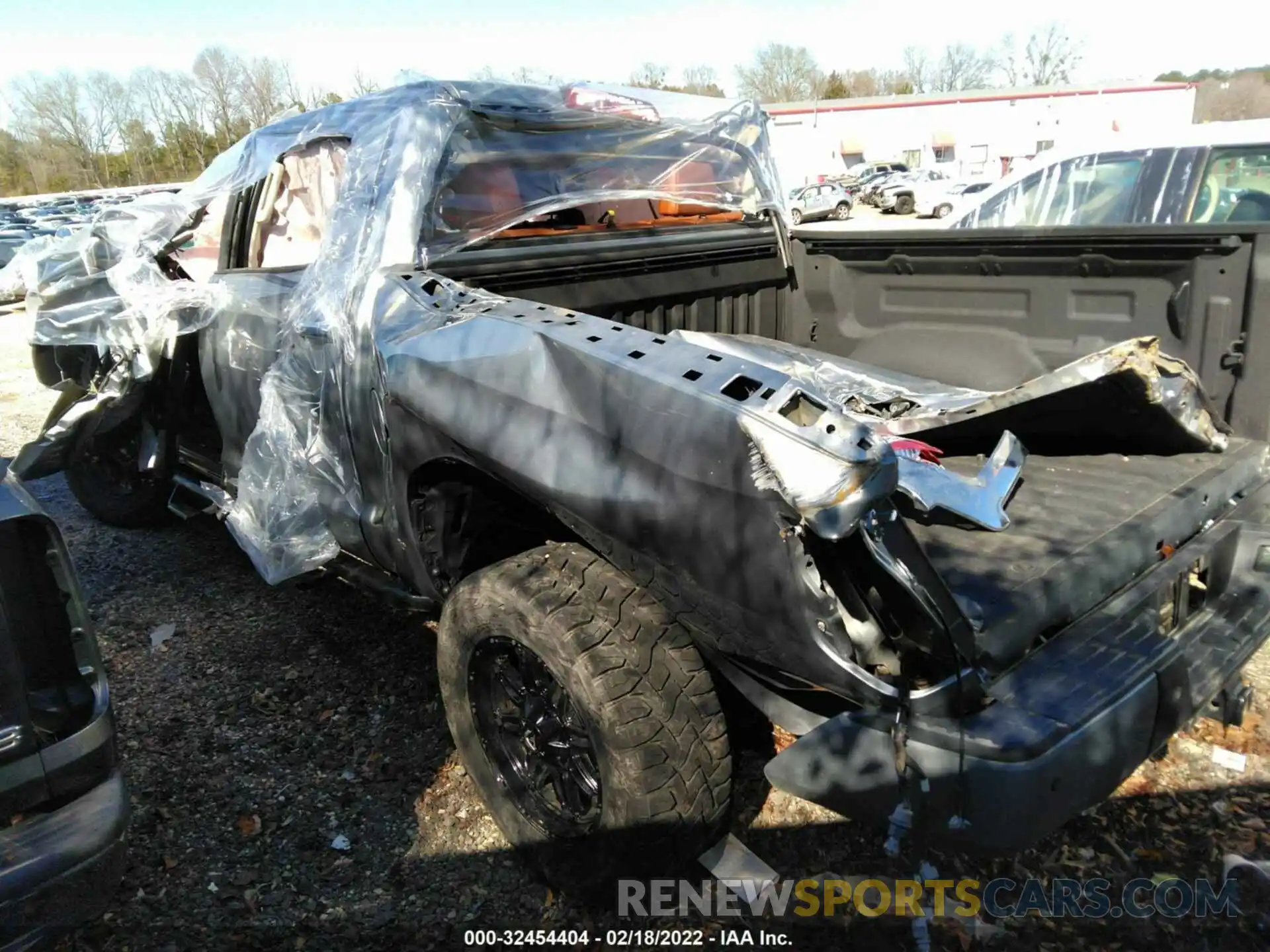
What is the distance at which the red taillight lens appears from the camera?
139 inches

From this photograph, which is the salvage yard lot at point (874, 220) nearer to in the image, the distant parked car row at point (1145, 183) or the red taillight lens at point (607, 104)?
the distant parked car row at point (1145, 183)

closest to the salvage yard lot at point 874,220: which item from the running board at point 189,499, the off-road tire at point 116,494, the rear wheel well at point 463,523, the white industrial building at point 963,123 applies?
the white industrial building at point 963,123

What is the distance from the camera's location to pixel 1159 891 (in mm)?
2418

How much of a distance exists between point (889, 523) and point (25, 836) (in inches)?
69.4

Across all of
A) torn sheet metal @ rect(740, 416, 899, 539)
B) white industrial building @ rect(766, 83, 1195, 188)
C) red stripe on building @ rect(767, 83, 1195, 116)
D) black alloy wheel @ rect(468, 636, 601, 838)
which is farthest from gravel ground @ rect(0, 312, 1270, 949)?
white industrial building @ rect(766, 83, 1195, 188)

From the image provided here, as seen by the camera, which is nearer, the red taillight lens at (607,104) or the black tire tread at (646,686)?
the black tire tread at (646,686)

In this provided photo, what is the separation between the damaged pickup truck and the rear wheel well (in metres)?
0.01

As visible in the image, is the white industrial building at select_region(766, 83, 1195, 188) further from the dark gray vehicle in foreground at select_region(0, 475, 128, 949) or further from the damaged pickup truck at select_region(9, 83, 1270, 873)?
the dark gray vehicle in foreground at select_region(0, 475, 128, 949)

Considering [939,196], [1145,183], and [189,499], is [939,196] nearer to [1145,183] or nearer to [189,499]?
[1145,183]

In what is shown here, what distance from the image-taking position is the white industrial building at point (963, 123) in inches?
1641

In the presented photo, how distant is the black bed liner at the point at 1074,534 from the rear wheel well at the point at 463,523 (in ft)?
3.78

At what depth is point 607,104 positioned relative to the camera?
3.62m

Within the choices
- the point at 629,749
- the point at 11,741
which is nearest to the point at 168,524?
the point at 11,741

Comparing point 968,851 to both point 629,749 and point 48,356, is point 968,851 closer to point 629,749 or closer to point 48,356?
point 629,749
